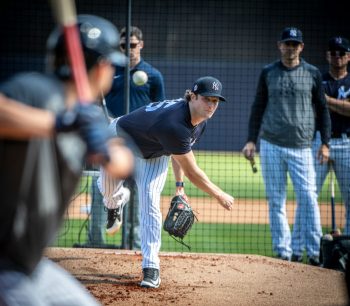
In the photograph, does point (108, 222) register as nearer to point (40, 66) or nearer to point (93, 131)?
point (93, 131)

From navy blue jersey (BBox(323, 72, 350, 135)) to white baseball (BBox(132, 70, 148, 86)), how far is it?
216cm

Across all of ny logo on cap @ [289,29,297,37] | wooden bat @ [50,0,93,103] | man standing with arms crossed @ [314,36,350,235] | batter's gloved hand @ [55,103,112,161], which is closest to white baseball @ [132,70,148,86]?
ny logo on cap @ [289,29,297,37]

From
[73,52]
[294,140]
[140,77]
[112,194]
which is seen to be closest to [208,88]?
[112,194]

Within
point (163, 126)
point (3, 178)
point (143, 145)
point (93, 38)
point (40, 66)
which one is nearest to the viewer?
point (3, 178)

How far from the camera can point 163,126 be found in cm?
601

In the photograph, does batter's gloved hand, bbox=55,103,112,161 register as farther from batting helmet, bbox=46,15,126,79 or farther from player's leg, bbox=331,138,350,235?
player's leg, bbox=331,138,350,235

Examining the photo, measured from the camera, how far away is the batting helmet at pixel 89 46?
300 centimetres

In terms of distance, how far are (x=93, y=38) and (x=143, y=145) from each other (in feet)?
10.6

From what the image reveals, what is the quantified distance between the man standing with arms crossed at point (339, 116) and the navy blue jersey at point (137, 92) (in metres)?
1.94

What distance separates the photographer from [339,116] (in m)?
8.59

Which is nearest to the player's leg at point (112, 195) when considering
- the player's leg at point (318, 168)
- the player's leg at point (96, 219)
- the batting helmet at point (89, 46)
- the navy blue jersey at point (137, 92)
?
the player's leg at point (96, 219)

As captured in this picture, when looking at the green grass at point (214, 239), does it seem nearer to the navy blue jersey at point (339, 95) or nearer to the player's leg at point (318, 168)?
the player's leg at point (318, 168)

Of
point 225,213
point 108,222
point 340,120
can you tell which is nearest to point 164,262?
point 108,222

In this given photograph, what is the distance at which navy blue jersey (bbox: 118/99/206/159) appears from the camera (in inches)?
234
